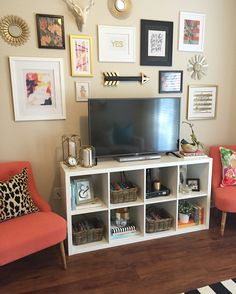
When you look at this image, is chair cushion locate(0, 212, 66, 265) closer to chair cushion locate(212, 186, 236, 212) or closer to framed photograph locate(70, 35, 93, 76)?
framed photograph locate(70, 35, 93, 76)

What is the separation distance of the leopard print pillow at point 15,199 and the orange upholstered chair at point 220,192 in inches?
66.8

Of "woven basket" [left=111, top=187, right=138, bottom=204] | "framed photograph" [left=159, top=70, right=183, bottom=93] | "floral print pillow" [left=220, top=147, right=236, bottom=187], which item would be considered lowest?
"woven basket" [left=111, top=187, right=138, bottom=204]

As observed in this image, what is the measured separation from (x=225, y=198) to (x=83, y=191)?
52.6 inches

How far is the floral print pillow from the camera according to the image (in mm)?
2721

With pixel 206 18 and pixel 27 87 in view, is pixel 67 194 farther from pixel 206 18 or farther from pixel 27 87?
pixel 206 18

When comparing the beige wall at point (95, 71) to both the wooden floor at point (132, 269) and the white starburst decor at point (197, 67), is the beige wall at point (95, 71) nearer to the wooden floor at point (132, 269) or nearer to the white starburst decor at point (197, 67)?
the white starburst decor at point (197, 67)

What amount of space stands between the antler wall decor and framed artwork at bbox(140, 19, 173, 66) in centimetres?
56

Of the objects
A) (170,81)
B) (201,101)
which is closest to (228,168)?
(201,101)

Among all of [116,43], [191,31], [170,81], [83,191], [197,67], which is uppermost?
[191,31]

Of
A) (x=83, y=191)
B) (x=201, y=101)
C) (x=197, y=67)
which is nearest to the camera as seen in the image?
(x=83, y=191)

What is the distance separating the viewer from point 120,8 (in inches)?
97.6

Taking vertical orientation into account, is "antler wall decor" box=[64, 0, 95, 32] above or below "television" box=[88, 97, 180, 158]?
above

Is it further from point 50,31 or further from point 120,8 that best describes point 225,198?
point 50,31

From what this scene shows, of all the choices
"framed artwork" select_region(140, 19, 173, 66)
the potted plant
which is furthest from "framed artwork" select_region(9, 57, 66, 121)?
the potted plant
